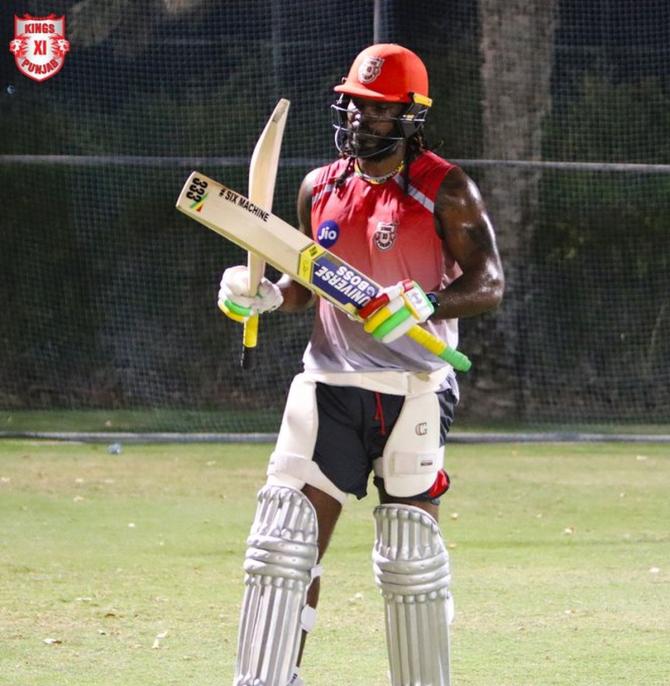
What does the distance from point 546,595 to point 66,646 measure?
207cm

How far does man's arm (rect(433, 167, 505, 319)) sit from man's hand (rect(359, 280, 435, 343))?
0.22 meters

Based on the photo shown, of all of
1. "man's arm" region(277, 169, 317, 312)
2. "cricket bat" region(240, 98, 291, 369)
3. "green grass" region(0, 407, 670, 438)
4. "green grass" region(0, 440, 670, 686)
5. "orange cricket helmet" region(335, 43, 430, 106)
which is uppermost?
"orange cricket helmet" region(335, 43, 430, 106)

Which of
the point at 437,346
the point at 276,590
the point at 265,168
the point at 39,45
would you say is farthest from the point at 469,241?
the point at 39,45

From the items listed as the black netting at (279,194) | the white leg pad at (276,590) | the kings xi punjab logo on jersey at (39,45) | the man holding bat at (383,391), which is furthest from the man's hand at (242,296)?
the kings xi punjab logo on jersey at (39,45)

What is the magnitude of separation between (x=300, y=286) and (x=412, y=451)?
0.68 meters

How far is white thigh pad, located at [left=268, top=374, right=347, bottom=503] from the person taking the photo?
4.32 metres

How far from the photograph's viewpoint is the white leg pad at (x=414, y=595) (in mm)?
4223

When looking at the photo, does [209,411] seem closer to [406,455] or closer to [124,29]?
[124,29]

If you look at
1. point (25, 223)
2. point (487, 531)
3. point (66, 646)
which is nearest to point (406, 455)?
point (66, 646)

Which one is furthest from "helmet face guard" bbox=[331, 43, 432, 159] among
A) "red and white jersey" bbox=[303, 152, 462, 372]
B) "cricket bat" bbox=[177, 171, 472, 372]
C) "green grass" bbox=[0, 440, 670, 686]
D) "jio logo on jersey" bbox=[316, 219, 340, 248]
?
"green grass" bbox=[0, 440, 670, 686]

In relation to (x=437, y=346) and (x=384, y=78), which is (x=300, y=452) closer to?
(x=437, y=346)

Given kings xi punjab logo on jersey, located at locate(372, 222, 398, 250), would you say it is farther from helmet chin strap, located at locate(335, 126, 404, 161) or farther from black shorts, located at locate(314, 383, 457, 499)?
black shorts, located at locate(314, 383, 457, 499)

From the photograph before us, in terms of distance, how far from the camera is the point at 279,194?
1366 cm

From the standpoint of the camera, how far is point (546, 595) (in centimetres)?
654
